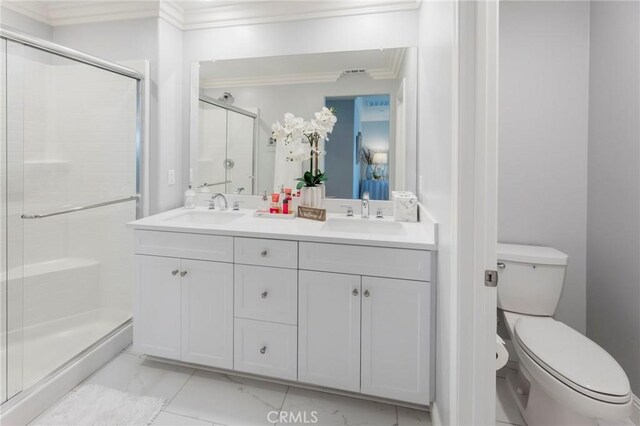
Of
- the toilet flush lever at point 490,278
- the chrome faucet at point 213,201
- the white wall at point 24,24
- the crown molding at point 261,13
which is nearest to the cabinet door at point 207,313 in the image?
the chrome faucet at point 213,201

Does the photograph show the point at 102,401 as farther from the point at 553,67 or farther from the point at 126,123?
the point at 553,67

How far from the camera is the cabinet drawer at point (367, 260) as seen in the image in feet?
5.03

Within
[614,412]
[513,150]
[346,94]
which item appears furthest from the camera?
[346,94]

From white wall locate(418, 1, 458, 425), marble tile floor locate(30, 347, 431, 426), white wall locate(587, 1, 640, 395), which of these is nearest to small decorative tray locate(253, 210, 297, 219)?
white wall locate(418, 1, 458, 425)

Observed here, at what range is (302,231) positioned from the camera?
5.67ft

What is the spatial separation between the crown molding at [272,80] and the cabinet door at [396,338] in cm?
136

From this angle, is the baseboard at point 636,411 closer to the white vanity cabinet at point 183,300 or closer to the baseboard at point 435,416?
the baseboard at point 435,416

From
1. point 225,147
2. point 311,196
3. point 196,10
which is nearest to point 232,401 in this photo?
point 311,196

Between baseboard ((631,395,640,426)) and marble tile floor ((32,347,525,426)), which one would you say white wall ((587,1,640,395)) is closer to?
baseboard ((631,395,640,426))

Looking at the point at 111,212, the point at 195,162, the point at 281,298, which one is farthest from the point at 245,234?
the point at 111,212

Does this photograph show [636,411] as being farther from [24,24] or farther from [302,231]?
[24,24]

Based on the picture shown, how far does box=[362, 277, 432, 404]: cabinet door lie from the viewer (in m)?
1.54

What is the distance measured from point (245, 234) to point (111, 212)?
1315mm

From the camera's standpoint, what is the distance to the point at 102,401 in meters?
1.67
